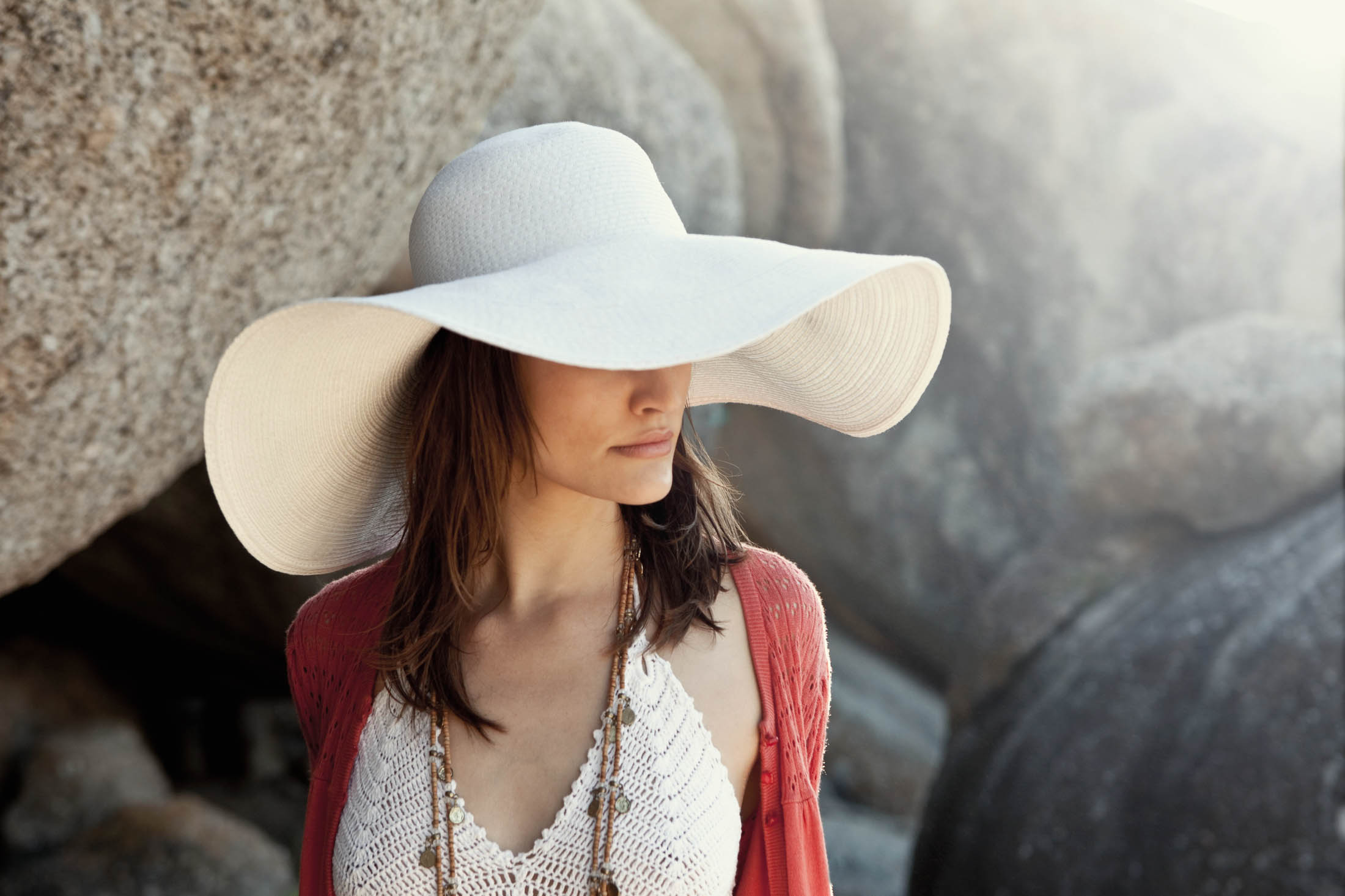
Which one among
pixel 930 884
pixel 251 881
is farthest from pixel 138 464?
pixel 930 884

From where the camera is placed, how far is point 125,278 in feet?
5.36

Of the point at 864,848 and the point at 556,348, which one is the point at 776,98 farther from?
the point at 556,348

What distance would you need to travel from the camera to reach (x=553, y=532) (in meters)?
1.36

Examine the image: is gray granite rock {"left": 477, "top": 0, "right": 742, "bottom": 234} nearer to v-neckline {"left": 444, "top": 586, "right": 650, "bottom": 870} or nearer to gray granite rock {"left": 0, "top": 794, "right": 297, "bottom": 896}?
gray granite rock {"left": 0, "top": 794, "right": 297, "bottom": 896}

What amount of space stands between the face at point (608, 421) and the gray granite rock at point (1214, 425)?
306 cm

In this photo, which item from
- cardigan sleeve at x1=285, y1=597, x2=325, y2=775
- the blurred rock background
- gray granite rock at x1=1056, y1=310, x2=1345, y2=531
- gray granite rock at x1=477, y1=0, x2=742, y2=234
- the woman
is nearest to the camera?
the woman

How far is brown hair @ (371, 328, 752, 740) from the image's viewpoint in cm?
124

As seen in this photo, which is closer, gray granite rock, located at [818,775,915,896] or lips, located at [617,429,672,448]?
lips, located at [617,429,672,448]

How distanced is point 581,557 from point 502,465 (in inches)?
6.7

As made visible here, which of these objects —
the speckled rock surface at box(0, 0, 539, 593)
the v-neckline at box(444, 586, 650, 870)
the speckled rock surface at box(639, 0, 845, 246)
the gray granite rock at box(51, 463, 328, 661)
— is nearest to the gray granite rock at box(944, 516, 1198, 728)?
the speckled rock surface at box(639, 0, 845, 246)

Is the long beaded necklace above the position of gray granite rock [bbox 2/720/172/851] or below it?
above

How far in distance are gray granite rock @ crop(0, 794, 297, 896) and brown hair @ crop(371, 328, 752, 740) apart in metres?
2.50

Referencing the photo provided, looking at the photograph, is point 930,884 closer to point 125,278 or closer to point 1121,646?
point 1121,646

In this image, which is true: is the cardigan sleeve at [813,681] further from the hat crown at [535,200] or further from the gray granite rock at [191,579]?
the gray granite rock at [191,579]
